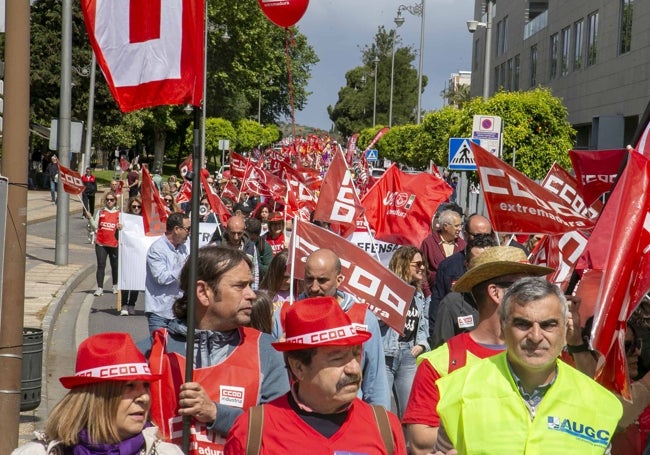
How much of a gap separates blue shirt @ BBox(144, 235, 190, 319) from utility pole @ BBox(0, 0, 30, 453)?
2.63 metres

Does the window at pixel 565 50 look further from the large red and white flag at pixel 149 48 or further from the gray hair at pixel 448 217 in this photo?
the large red and white flag at pixel 149 48

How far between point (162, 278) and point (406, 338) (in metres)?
3.10

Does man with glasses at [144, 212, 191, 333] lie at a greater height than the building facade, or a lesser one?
lesser

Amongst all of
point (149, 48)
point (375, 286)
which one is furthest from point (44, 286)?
point (149, 48)

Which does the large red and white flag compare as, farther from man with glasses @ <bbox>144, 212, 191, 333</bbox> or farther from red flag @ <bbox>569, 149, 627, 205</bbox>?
man with glasses @ <bbox>144, 212, 191, 333</bbox>

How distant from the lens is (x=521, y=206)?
21.4ft

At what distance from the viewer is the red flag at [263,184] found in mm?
20480

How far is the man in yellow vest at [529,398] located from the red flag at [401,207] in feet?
29.9

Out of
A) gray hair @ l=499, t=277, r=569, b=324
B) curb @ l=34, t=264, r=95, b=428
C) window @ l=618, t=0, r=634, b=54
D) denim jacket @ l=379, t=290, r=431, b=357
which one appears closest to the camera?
gray hair @ l=499, t=277, r=569, b=324

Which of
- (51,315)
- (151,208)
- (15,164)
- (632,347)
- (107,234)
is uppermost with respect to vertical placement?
(15,164)

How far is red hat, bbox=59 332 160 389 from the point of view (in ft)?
11.9

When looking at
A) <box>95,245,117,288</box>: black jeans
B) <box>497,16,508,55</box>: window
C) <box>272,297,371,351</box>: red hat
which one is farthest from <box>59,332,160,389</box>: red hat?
<box>497,16,508,55</box>: window

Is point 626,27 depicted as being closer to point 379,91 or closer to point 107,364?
point 107,364

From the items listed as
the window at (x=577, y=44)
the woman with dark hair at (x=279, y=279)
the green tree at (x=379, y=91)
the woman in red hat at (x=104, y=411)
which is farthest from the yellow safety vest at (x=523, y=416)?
the green tree at (x=379, y=91)
